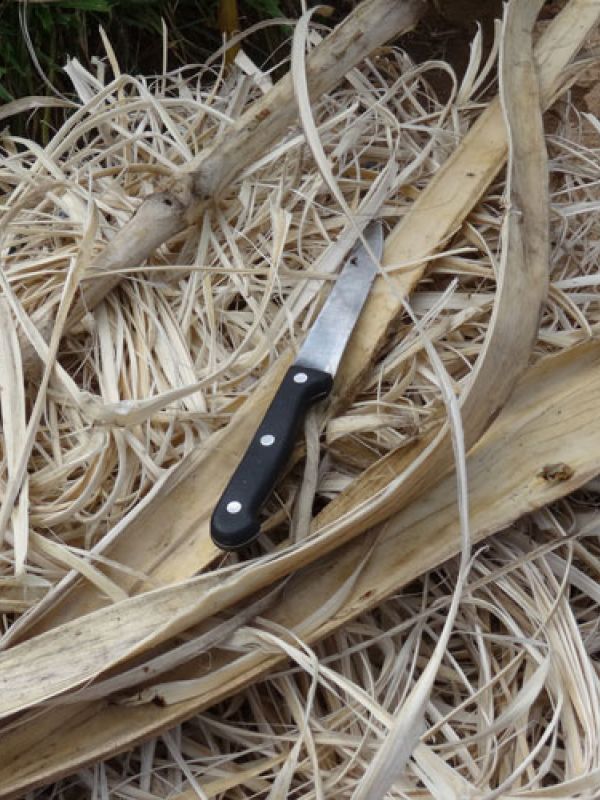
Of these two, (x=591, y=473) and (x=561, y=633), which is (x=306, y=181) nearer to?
(x=591, y=473)

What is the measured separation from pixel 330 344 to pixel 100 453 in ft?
0.79

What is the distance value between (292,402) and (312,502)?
9cm

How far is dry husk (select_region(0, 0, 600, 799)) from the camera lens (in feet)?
2.76

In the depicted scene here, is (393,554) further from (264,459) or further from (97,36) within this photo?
(97,36)

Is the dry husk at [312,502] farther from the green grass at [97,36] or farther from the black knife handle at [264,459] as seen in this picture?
the green grass at [97,36]

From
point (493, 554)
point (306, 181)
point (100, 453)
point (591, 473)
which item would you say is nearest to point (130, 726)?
point (100, 453)

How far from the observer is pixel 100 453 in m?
0.96

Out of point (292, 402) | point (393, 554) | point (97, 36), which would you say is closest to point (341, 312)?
point (292, 402)

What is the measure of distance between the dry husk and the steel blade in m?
0.02

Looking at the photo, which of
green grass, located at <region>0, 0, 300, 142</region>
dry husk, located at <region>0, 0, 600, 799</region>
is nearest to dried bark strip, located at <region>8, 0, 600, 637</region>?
dry husk, located at <region>0, 0, 600, 799</region>

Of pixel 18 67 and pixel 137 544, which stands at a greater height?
pixel 18 67

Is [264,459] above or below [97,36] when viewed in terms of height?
below

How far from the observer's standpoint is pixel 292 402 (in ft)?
3.10

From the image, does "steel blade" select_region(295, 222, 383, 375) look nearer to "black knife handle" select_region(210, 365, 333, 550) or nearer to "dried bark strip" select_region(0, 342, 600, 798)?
"black knife handle" select_region(210, 365, 333, 550)
